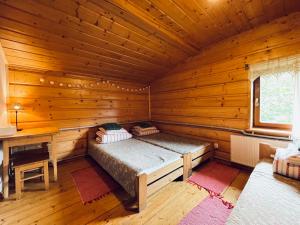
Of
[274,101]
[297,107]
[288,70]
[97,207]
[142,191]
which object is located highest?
[288,70]

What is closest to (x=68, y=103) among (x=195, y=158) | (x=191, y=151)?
(x=191, y=151)

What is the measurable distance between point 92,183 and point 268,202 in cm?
210

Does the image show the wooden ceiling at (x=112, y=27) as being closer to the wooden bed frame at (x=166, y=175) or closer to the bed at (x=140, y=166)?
the bed at (x=140, y=166)

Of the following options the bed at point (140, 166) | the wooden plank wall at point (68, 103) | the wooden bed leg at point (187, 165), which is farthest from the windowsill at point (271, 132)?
the wooden plank wall at point (68, 103)

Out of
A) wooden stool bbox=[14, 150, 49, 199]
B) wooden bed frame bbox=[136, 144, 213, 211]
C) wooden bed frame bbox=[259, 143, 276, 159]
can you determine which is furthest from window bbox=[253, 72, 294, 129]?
wooden stool bbox=[14, 150, 49, 199]

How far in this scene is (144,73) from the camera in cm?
361

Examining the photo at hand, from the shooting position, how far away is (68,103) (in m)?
2.94

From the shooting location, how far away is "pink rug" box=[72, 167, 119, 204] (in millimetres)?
1919

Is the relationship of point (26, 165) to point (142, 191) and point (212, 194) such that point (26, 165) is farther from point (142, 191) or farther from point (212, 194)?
point (212, 194)

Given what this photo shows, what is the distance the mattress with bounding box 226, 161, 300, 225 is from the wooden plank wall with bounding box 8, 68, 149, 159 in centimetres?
292

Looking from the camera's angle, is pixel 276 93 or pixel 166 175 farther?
pixel 276 93

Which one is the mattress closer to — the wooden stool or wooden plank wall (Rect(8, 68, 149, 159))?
the wooden stool

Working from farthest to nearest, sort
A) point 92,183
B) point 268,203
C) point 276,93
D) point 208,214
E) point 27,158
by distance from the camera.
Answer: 1. point 276,93
2. point 92,183
3. point 27,158
4. point 208,214
5. point 268,203

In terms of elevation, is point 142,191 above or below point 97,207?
above
